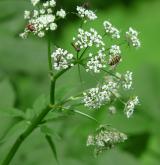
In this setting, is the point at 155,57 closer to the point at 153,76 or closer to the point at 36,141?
the point at 153,76

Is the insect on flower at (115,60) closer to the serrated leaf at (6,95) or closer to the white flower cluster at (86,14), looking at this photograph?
the white flower cluster at (86,14)

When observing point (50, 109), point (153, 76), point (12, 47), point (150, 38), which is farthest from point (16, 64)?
point (150, 38)

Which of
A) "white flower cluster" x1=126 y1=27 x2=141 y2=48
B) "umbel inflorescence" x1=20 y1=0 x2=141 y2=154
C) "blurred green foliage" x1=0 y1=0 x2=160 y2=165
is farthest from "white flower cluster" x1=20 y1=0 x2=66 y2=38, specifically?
"blurred green foliage" x1=0 y1=0 x2=160 y2=165

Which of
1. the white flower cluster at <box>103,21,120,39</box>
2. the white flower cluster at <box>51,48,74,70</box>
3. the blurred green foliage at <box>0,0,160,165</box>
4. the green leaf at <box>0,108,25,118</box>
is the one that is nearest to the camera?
the white flower cluster at <box>51,48,74,70</box>

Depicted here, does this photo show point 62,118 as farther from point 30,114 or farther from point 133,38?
point 133,38

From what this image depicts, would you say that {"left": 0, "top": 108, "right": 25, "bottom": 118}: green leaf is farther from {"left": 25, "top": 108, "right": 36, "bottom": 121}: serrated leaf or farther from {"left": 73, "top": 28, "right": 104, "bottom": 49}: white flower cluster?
{"left": 73, "top": 28, "right": 104, "bottom": 49}: white flower cluster

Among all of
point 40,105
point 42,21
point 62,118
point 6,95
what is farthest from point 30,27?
point 62,118
